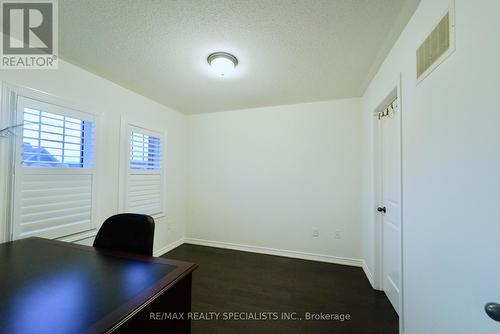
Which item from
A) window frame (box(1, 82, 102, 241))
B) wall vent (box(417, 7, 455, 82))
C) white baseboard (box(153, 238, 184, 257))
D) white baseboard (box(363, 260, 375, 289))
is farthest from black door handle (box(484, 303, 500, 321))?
white baseboard (box(153, 238, 184, 257))

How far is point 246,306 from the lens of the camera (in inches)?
79.2

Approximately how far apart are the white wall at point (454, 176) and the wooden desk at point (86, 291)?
141cm

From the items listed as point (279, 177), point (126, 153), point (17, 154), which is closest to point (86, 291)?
point (17, 154)

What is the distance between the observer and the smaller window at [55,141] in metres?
1.79

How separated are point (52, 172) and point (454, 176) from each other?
3.09 meters

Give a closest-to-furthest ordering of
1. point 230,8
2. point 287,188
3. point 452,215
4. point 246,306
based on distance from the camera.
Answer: point 452,215 < point 230,8 < point 246,306 < point 287,188

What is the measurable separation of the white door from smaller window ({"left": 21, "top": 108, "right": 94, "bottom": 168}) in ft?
10.6

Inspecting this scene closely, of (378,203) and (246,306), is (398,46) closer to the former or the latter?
(378,203)

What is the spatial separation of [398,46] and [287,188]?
7.19 feet

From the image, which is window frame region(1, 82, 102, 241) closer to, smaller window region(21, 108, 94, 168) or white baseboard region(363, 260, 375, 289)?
smaller window region(21, 108, 94, 168)

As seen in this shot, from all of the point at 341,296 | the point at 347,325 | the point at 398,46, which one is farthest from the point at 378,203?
the point at 398,46

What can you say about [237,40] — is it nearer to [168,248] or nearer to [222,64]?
[222,64]

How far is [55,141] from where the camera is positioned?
6.44 ft

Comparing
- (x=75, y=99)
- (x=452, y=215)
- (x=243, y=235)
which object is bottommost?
(x=243, y=235)
